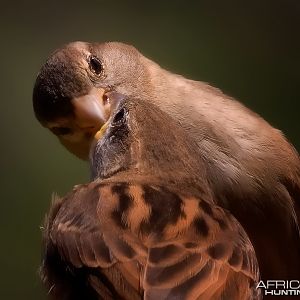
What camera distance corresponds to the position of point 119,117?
6.13 feet

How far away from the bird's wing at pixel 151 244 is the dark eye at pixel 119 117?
0.18 m

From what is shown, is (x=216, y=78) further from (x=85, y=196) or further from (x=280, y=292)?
(x=85, y=196)

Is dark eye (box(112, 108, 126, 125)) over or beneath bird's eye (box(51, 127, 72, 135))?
over

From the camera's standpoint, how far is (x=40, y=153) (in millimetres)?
2629

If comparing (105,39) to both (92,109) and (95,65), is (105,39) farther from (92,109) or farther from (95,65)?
(92,109)

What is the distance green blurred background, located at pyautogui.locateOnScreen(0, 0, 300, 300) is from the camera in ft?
8.48

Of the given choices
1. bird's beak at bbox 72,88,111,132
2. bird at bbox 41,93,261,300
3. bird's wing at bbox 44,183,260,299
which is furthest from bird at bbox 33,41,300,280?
bird's wing at bbox 44,183,260,299

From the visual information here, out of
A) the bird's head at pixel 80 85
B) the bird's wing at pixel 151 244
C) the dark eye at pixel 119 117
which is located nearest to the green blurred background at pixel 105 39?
the bird's head at pixel 80 85

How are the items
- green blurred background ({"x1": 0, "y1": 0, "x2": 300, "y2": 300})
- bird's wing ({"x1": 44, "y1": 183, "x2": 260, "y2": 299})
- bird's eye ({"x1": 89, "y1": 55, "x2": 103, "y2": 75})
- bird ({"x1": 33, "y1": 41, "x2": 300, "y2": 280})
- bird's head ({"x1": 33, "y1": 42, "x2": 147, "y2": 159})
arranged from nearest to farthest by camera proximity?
bird's wing ({"x1": 44, "y1": 183, "x2": 260, "y2": 299}) < bird ({"x1": 33, "y1": 41, "x2": 300, "y2": 280}) < bird's head ({"x1": 33, "y1": 42, "x2": 147, "y2": 159}) < bird's eye ({"x1": 89, "y1": 55, "x2": 103, "y2": 75}) < green blurred background ({"x1": 0, "y1": 0, "x2": 300, "y2": 300})

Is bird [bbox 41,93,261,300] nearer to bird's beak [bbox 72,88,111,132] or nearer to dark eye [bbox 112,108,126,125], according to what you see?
dark eye [bbox 112,108,126,125]

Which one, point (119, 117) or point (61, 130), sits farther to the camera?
point (61, 130)

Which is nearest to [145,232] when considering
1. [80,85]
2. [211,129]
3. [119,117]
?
[119,117]

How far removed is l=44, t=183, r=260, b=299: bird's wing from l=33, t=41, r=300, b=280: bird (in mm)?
247

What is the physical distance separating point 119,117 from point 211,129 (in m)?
0.31
